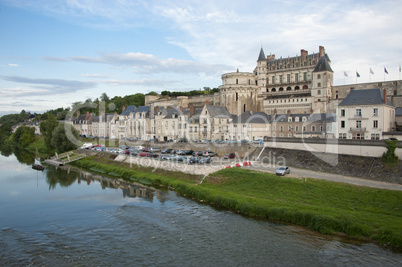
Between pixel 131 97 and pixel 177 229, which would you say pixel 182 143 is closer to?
pixel 177 229

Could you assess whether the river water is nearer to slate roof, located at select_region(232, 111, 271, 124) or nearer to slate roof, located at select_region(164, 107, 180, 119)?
slate roof, located at select_region(232, 111, 271, 124)

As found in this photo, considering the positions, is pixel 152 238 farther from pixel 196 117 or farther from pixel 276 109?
pixel 276 109

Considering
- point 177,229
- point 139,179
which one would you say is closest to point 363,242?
point 177,229

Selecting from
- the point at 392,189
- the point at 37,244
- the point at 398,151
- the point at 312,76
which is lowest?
the point at 37,244

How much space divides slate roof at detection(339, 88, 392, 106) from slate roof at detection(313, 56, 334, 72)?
2227cm

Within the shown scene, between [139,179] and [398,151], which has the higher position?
[398,151]

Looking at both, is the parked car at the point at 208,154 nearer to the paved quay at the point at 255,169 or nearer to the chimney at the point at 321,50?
the paved quay at the point at 255,169

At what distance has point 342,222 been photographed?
16.7m

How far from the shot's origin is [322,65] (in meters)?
54.2

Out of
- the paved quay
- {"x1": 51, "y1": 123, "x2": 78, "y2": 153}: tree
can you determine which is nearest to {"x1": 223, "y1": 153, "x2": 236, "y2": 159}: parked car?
the paved quay

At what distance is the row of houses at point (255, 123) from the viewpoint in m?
31.5

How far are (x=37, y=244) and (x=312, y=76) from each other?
169ft

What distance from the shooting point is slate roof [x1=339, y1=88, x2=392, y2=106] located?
31.0 metres

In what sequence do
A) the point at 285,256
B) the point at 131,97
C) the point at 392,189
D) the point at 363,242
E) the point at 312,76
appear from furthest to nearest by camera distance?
the point at 131,97 < the point at 312,76 < the point at 392,189 < the point at 363,242 < the point at 285,256
